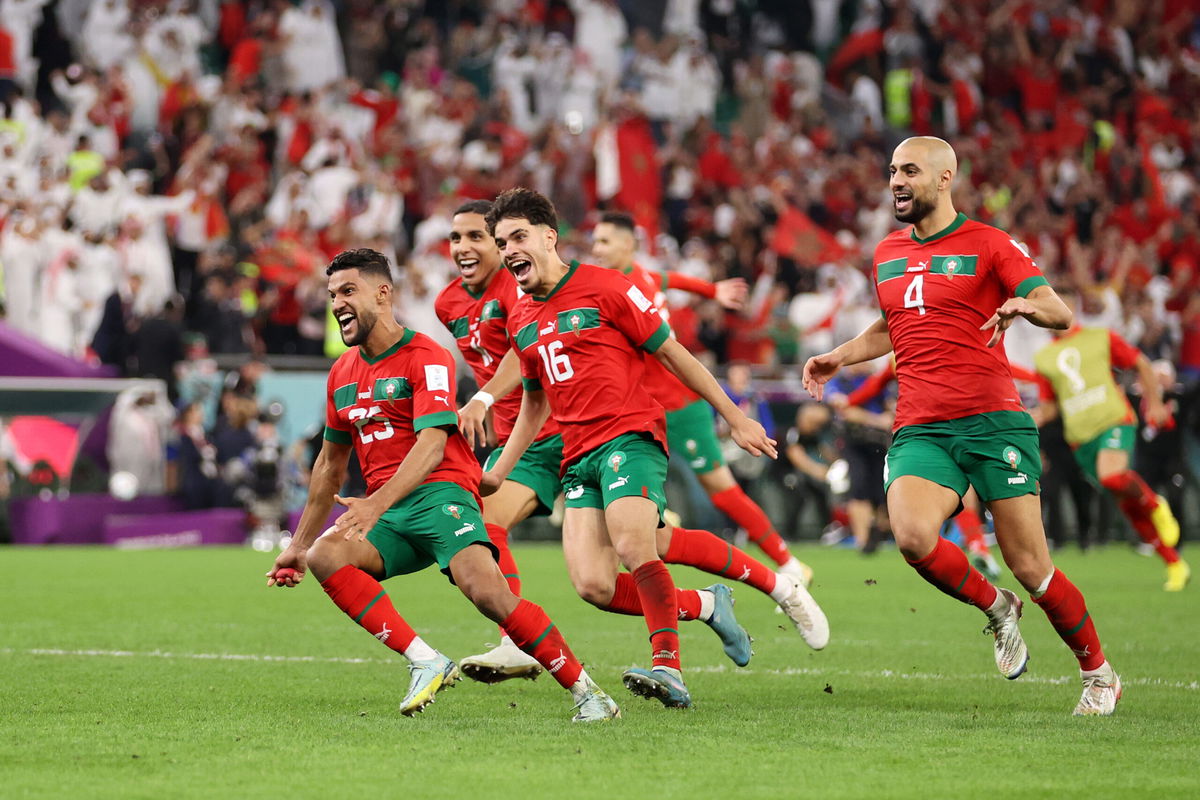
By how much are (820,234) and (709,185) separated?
2300 mm

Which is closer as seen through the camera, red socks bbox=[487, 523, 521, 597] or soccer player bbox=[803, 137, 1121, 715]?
soccer player bbox=[803, 137, 1121, 715]

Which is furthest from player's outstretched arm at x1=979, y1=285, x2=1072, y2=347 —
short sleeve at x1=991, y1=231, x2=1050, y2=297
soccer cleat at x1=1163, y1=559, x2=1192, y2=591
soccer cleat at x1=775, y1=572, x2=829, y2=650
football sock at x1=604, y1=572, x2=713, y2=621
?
soccer cleat at x1=1163, y1=559, x2=1192, y2=591

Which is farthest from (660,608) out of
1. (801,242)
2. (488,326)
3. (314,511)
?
(801,242)

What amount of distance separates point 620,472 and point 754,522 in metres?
4.00

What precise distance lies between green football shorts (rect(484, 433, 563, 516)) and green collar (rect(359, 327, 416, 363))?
1648mm

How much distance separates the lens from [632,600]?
7895 mm

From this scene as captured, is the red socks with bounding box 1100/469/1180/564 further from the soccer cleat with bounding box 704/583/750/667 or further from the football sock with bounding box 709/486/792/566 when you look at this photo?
the soccer cleat with bounding box 704/583/750/667

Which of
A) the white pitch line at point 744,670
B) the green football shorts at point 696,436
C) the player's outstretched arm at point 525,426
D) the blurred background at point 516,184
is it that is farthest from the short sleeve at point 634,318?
the blurred background at point 516,184

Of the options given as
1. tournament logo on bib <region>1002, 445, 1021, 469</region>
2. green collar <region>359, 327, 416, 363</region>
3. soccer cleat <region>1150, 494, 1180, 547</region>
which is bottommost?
soccer cleat <region>1150, 494, 1180, 547</region>

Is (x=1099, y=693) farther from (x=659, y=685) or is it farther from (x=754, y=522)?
(x=754, y=522)

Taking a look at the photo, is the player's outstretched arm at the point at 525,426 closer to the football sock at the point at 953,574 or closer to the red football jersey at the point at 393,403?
the red football jersey at the point at 393,403

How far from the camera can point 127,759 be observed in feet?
19.5

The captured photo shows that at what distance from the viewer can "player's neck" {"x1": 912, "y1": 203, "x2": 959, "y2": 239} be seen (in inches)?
302

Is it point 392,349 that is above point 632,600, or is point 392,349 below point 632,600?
above
